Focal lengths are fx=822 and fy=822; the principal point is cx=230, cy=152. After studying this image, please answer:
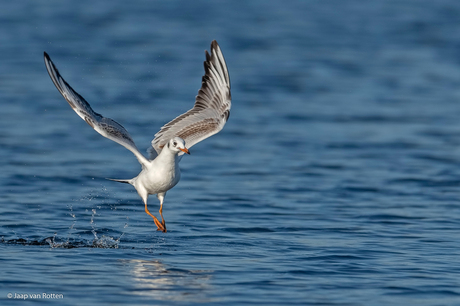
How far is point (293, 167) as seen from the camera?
16875mm

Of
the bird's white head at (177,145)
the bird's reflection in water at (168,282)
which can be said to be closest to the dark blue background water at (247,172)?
the bird's reflection in water at (168,282)

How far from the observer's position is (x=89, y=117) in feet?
34.1

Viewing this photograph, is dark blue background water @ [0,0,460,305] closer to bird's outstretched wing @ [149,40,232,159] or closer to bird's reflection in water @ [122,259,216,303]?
bird's reflection in water @ [122,259,216,303]

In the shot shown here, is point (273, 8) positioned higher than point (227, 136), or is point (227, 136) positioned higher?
point (273, 8)

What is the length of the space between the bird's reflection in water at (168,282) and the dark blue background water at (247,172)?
0.11 feet

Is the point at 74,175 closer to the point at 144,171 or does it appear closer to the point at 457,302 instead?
the point at 144,171

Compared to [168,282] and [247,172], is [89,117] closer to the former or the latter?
[168,282]

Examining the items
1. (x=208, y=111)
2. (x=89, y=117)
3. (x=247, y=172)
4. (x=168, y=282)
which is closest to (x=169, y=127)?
(x=208, y=111)

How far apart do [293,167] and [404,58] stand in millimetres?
17269

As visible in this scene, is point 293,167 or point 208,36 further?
point 208,36

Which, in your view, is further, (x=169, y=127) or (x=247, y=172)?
(x=247, y=172)

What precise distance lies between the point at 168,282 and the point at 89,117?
2565mm

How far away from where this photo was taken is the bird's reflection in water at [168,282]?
856 cm

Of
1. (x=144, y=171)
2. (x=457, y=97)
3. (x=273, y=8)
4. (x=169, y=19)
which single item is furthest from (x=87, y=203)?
(x=273, y=8)
